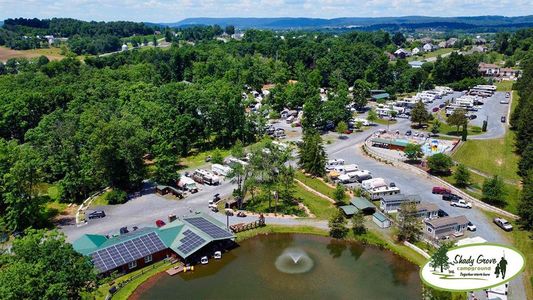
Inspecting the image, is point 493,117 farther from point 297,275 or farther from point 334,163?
point 297,275

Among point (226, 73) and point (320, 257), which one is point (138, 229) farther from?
point (226, 73)

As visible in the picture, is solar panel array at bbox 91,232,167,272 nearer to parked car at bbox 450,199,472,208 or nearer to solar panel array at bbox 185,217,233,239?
solar panel array at bbox 185,217,233,239

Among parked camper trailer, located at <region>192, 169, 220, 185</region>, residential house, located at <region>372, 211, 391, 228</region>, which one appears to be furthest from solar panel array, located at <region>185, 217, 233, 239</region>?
residential house, located at <region>372, 211, 391, 228</region>

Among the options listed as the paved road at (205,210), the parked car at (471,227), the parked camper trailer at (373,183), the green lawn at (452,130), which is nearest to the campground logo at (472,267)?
the paved road at (205,210)

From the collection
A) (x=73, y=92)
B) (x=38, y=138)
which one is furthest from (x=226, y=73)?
(x=38, y=138)

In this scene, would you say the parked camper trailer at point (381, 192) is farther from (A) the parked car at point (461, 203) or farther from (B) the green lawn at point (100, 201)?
(B) the green lawn at point (100, 201)

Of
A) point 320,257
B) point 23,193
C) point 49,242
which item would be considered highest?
point 49,242
